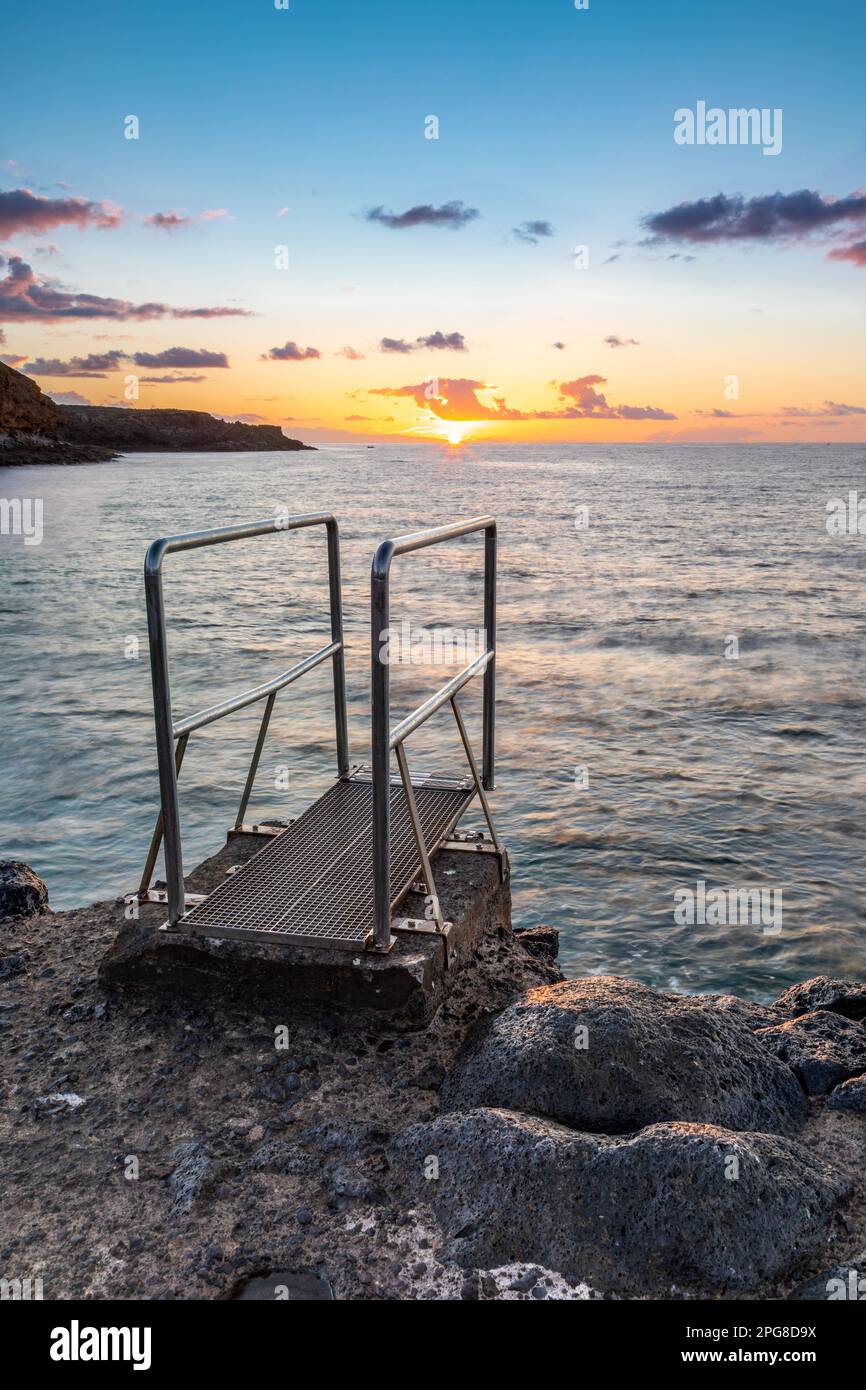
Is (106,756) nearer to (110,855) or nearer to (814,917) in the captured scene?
(110,855)

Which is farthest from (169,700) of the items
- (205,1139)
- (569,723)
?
(569,723)

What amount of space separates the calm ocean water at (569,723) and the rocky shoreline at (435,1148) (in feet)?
9.30

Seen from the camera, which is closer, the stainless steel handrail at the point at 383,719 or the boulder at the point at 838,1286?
the boulder at the point at 838,1286

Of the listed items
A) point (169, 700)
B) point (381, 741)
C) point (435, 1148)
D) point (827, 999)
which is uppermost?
point (169, 700)

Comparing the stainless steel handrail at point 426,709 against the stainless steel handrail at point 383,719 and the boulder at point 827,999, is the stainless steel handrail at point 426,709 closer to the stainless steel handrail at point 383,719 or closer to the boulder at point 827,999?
the stainless steel handrail at point 383,719

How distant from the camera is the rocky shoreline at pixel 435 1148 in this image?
8.38 feet

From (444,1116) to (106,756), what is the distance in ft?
25.9

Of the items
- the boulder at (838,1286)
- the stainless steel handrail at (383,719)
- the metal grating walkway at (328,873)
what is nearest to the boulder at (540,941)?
the metal grating walkway at (328,873)

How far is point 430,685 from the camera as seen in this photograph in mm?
13914

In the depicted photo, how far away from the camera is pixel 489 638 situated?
4.90 m

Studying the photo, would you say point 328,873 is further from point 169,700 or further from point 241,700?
point 169,700

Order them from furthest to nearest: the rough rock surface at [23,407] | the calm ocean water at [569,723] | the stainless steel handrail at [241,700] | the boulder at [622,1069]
→ the rough rock surface at [23,407], the calm ocean water at [569,723], the stainless steel handrail at [241,700], the boulder at [622,1069]

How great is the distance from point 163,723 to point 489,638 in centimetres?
190
